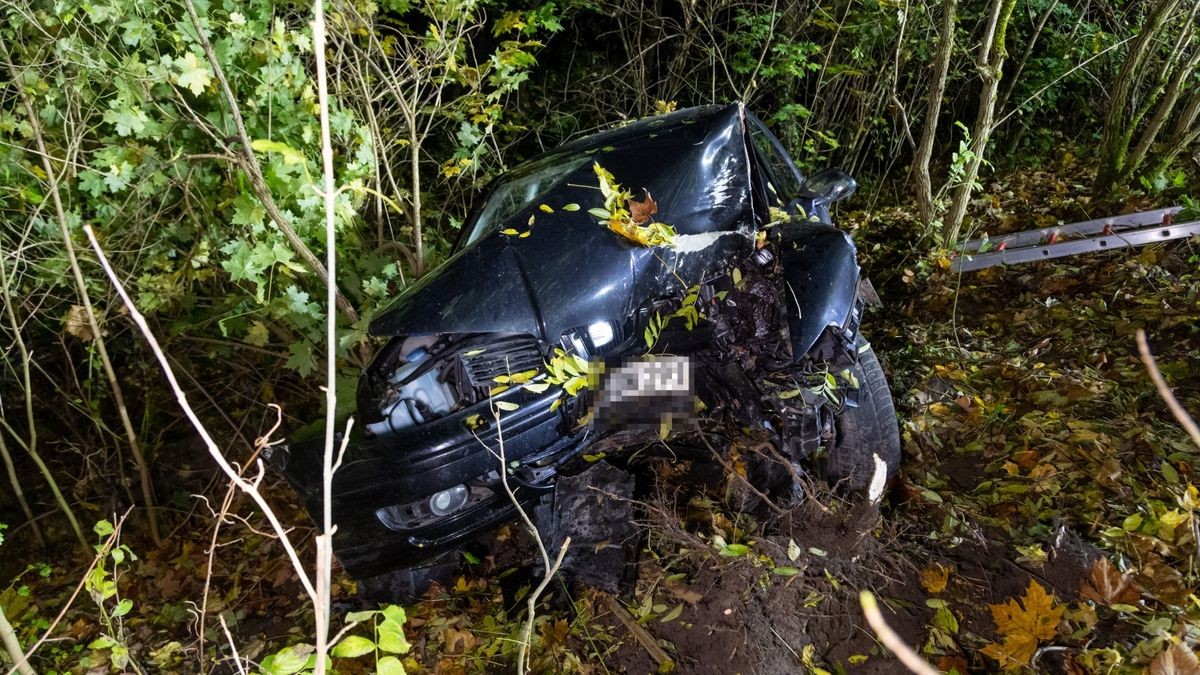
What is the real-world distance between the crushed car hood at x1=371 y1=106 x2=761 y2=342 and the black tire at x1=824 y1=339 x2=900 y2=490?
86cm

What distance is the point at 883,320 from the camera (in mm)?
4086

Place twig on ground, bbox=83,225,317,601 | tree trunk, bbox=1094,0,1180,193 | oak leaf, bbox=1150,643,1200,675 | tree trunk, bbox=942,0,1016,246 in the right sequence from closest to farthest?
twig on ground, bbox=83,225,317,601 → oak leaf, bbox=1150,643,1200,675 → tree trunk, bbox=942,0,1016,246 → tree trunk, bbox=1094,0,1180,193

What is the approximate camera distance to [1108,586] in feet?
6.45

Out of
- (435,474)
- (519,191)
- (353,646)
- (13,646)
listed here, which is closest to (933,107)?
(519,191)

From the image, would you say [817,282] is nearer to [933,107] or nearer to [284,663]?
[284,663]

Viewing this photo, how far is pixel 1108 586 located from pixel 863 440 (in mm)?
919

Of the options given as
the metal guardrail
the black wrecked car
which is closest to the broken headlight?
the black wrecked car

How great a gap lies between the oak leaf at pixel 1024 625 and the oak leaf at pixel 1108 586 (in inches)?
4.9

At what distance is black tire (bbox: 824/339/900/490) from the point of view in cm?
263

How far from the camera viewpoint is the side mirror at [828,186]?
2992mm

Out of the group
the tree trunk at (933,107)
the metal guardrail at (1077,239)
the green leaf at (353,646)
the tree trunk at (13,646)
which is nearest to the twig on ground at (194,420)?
the green leaf at (353,646)

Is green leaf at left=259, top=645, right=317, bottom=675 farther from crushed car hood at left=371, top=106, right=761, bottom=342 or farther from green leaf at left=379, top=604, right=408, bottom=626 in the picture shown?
crushed car hood at left=371, top=106, right=761, bottom=342

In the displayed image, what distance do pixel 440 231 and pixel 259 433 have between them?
2.10 metres

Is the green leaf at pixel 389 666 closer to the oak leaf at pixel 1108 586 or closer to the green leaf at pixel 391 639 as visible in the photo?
the green leaf at pixel 391 639
